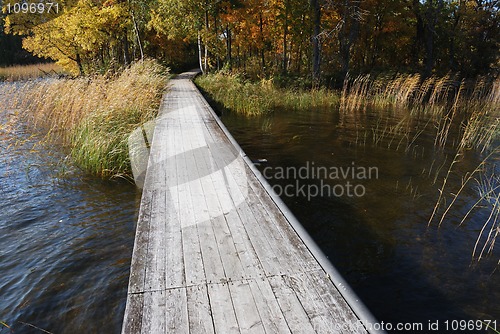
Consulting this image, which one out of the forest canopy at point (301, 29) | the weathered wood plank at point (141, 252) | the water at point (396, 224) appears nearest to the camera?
the weathered wood plank at point (141, 252)

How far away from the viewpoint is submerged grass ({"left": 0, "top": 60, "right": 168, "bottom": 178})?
6.38 metres

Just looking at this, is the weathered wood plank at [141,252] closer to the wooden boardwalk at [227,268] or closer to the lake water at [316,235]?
the wooden boardwalk at [227,268]

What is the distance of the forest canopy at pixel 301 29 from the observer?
1934cm

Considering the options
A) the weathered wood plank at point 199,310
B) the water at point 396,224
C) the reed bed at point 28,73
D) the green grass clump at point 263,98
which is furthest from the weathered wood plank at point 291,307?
the reed bed at point 28,73

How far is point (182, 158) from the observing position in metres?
5.70

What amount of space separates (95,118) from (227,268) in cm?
569

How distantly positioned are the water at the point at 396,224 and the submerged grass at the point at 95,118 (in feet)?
9.74

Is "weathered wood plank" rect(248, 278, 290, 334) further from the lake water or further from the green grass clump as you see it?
the green grass clump

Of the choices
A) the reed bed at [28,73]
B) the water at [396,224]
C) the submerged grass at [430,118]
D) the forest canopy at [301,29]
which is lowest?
the water at [396,224]

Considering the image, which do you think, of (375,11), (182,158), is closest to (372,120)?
(182,158)

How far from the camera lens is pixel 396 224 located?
482cm

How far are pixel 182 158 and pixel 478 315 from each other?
14.6ft

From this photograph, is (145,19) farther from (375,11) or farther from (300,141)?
(300,141)

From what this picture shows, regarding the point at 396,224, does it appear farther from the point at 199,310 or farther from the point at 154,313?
the point at 154,313
